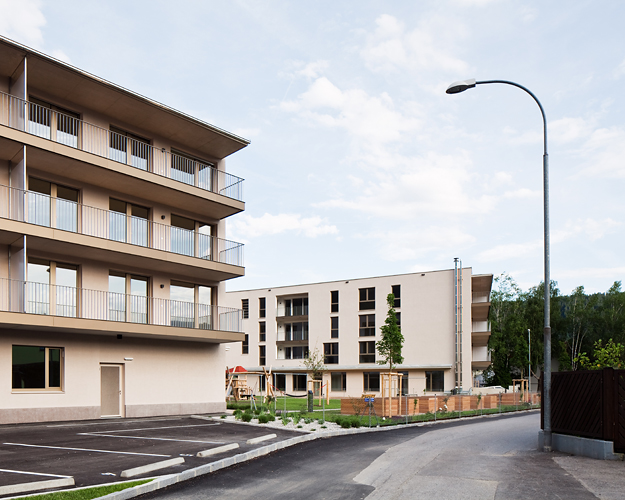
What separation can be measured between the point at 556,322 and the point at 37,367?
69018mm

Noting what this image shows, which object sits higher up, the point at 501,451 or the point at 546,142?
the point at 546,142

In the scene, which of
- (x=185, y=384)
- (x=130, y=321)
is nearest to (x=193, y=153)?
(x=130, y=321)

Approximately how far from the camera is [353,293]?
66.2 meters

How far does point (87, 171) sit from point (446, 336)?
42140 millimetres

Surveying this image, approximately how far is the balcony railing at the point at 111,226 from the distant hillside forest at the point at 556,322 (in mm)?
45269

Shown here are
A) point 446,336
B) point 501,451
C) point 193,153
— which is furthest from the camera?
point 446,336

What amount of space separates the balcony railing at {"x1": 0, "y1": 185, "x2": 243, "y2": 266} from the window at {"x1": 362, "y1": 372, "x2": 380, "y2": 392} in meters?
35.2

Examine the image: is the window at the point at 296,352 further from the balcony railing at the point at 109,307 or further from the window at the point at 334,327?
the balcony railing at the point at 109,307

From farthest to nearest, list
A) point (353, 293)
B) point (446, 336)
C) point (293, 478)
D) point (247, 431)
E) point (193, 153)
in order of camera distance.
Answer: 1. point (353, 293)
2. point (446, 336)
3. point (193, 153)
4. point (247, 431)
5. point (293, 478)

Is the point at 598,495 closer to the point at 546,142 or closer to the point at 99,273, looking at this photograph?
the point at 546,142

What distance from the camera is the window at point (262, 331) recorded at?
71.5 metres

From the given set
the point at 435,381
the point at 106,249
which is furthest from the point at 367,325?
the point at 106,249

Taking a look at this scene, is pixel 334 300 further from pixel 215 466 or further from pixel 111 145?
pixel 215 466

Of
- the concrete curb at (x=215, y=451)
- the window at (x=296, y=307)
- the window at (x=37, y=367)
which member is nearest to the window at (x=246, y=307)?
the window at (x=296, y=307)
